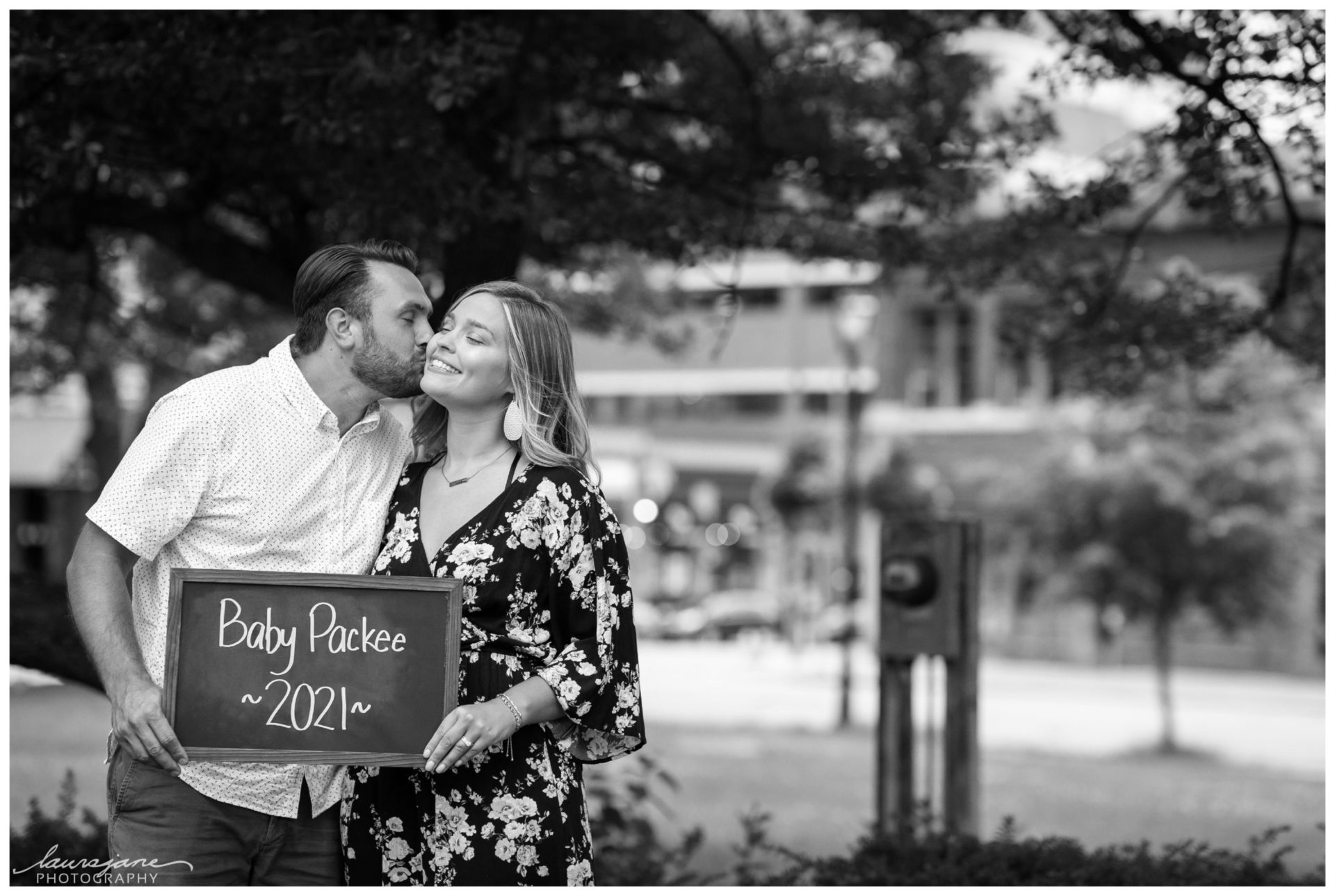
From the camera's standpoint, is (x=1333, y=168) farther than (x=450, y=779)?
Yes

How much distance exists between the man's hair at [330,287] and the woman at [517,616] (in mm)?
236

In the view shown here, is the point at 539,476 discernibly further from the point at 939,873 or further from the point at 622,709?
the point at 939,873

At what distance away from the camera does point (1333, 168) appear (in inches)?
182

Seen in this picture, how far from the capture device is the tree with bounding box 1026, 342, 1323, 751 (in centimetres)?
1653

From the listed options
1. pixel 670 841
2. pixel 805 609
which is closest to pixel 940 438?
pixel 805 609

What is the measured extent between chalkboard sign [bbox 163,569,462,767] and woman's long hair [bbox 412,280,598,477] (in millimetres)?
358

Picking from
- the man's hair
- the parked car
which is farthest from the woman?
the parked car

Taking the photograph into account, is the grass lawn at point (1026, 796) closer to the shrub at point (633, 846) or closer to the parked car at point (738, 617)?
the shrub at point (633, 846)

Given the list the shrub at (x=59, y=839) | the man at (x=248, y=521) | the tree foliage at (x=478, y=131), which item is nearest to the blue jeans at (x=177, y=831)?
the man at (x=248, y=521)

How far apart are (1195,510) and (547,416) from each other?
14.8 metres

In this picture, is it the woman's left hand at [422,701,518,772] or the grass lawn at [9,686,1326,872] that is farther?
the grass lawn at [9,686,1326,872]

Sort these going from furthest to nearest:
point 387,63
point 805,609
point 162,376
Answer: point 805,609
point 162,376
point 387,63

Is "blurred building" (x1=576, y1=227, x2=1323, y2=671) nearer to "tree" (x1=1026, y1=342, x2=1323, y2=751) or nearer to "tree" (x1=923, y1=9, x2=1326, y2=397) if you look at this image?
"tree" (x1=1026, y1=342, x2=1323, y2=751)

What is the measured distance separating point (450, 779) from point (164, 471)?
80 centimetres
